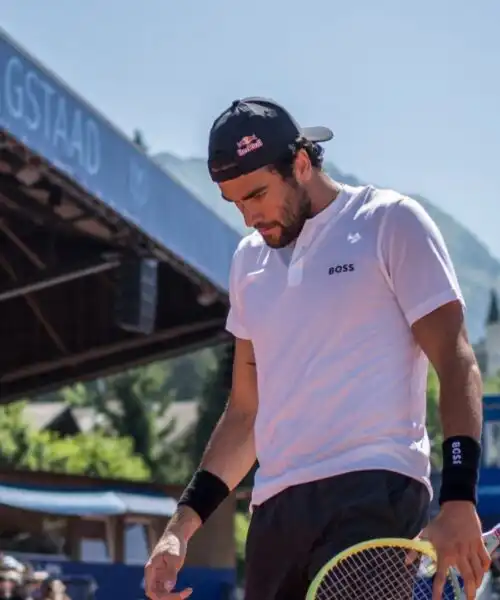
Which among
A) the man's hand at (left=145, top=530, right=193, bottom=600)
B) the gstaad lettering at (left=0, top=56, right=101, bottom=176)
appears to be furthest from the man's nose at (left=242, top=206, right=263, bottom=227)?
the gstaad lettering at (left=0, top=56, right=101, bottom=176)

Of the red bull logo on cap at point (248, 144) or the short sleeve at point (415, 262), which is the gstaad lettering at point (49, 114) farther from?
the short sleeve at point (415, 262)

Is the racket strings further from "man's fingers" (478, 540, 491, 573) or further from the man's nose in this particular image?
the man's nose

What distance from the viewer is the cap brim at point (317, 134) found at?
11.4 feet

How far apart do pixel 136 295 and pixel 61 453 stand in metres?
39.4

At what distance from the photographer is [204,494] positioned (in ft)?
12.2

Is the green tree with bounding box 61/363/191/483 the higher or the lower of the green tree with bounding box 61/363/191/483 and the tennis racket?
the higher

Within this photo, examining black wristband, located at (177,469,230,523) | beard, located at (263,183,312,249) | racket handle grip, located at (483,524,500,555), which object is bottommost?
Answer: racket handle grip, located at (483,524,500,555)

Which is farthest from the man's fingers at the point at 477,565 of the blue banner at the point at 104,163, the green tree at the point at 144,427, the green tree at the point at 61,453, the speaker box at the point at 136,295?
the green tree at the point at 144,427

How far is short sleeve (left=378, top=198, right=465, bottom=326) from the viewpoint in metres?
3.27

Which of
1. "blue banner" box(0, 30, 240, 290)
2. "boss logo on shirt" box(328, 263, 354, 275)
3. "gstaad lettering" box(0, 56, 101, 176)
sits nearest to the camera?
"boss logo on shirt" box(328, 263, 354, 275)

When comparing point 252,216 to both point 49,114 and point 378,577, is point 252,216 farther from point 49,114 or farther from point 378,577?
point 49,114

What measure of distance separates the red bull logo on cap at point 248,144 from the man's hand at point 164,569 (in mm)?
937

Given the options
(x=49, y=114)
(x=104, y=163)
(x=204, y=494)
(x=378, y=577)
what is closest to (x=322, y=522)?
(x=378, y=577)

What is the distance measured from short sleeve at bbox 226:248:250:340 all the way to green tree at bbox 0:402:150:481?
4643 centimetres
